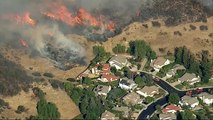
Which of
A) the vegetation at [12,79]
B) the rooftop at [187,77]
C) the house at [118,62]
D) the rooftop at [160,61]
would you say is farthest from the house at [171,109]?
the vegetation at [12,79]

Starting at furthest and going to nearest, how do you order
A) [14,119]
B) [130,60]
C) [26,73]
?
[130,60] < [26,73] < [14,119]

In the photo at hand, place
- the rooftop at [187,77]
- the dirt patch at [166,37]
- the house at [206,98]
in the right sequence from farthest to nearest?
the dirt patch at [166,37] → the rooftop at [187,77] → the house at [206,98]

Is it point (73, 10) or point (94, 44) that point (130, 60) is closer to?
point (94, 44)

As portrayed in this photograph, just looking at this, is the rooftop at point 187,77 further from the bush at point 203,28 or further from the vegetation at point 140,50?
the bush at point 203,28

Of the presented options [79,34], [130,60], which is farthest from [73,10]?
[130,60]

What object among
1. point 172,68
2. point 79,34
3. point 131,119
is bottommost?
point 131,119

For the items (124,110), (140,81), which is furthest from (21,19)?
(124,110)
